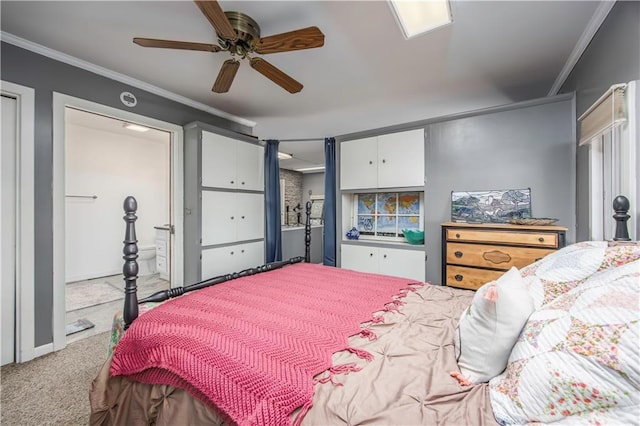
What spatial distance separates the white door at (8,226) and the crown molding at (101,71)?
0.45 m

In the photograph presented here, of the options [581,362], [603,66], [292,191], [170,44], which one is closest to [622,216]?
[603,66]

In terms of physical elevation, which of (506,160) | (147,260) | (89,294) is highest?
(506,160)

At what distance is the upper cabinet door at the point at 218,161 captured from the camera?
3.09 metres

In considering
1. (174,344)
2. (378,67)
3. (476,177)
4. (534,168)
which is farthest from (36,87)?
(534,168)

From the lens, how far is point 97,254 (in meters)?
4.42

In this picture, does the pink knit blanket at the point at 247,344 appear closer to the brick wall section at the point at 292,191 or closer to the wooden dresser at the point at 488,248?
the wooden dresser at the point at 488,248

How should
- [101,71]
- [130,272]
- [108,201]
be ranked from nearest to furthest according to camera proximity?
[130,272] < [101,71] < [108,201]

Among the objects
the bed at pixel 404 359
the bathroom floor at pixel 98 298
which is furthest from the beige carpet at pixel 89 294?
the bed at pixel 404 359

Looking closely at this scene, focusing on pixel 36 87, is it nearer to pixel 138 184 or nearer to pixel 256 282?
pixel 256 282

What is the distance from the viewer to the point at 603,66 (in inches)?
71.2

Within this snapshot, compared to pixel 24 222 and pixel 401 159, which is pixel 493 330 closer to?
pixel 401 159

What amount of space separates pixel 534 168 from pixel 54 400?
13.7ft

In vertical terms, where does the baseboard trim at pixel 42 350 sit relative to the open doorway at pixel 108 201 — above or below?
below

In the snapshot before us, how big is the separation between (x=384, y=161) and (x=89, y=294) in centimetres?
437
